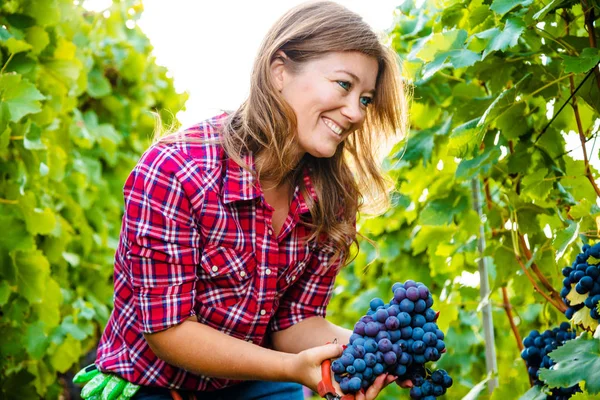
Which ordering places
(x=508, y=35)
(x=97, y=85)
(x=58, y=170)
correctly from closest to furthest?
(x=508, y=35) → (x=58, y=170) → (x=97, y=85)

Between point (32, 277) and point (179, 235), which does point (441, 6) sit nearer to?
point (179, 235)

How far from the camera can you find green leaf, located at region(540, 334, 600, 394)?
1490 mm

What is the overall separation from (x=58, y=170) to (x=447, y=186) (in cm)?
171

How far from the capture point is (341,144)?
Answer: 2.43m

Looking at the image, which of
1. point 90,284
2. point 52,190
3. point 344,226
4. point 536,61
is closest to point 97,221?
point 90,284

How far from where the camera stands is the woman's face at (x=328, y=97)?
2.11 meters

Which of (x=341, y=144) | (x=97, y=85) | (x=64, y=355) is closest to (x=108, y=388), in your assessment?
(x=341, y=144)

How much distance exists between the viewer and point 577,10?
228cm

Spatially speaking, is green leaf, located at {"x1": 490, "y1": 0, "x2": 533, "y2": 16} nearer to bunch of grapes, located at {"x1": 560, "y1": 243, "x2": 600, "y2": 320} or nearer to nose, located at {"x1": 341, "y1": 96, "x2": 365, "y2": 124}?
nose, located at {"x1": 341, "y1": 96, "x2": 365, "y2": 124}

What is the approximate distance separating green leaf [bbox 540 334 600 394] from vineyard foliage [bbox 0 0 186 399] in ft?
4.50

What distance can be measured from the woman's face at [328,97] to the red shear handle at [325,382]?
57cm

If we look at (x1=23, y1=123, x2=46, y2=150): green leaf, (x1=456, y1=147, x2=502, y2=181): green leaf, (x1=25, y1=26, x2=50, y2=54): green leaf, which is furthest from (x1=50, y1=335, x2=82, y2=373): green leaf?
(x1=456, y1=147, x2=502, y2=181): green leaf

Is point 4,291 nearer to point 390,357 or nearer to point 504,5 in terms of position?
point 390,357

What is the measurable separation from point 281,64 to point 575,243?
0.89 m
